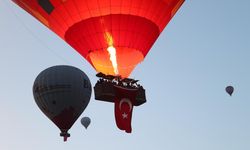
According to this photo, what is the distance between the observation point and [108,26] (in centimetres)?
2155

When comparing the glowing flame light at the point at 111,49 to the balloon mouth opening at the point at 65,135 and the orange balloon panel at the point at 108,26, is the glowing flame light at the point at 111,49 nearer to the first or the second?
the orange balloon panel at the point at 108,26

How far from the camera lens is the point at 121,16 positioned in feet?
70.4

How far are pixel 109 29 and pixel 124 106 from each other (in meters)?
3.25

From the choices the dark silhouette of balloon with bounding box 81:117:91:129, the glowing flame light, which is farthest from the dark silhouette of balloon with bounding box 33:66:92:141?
the dark silhouette of balloon with bounding box 81:117:91:129

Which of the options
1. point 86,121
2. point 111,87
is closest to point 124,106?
point 111,87

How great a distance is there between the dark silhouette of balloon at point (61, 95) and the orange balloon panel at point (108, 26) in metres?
1.41

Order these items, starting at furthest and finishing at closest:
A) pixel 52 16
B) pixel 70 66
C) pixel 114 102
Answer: pixel 70 66
pixel 52 16
pixel 114 102

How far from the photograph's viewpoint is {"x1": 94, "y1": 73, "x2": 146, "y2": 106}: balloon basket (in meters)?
20.5

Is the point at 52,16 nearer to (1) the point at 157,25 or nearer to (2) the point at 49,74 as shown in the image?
(2) the point at 49,74

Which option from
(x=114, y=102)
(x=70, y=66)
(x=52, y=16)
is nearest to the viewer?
(x=114, y=102)

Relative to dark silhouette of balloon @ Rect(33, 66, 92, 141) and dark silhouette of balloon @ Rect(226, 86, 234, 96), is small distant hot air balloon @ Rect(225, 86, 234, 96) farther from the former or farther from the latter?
dark silhouette of balloon @ Rect(33, 66, 92, 141)

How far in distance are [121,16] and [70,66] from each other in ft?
12.7

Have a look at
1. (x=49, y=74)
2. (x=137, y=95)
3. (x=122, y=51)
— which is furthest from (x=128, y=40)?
(x=49, y=74)

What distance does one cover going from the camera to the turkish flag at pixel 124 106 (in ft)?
68.4
